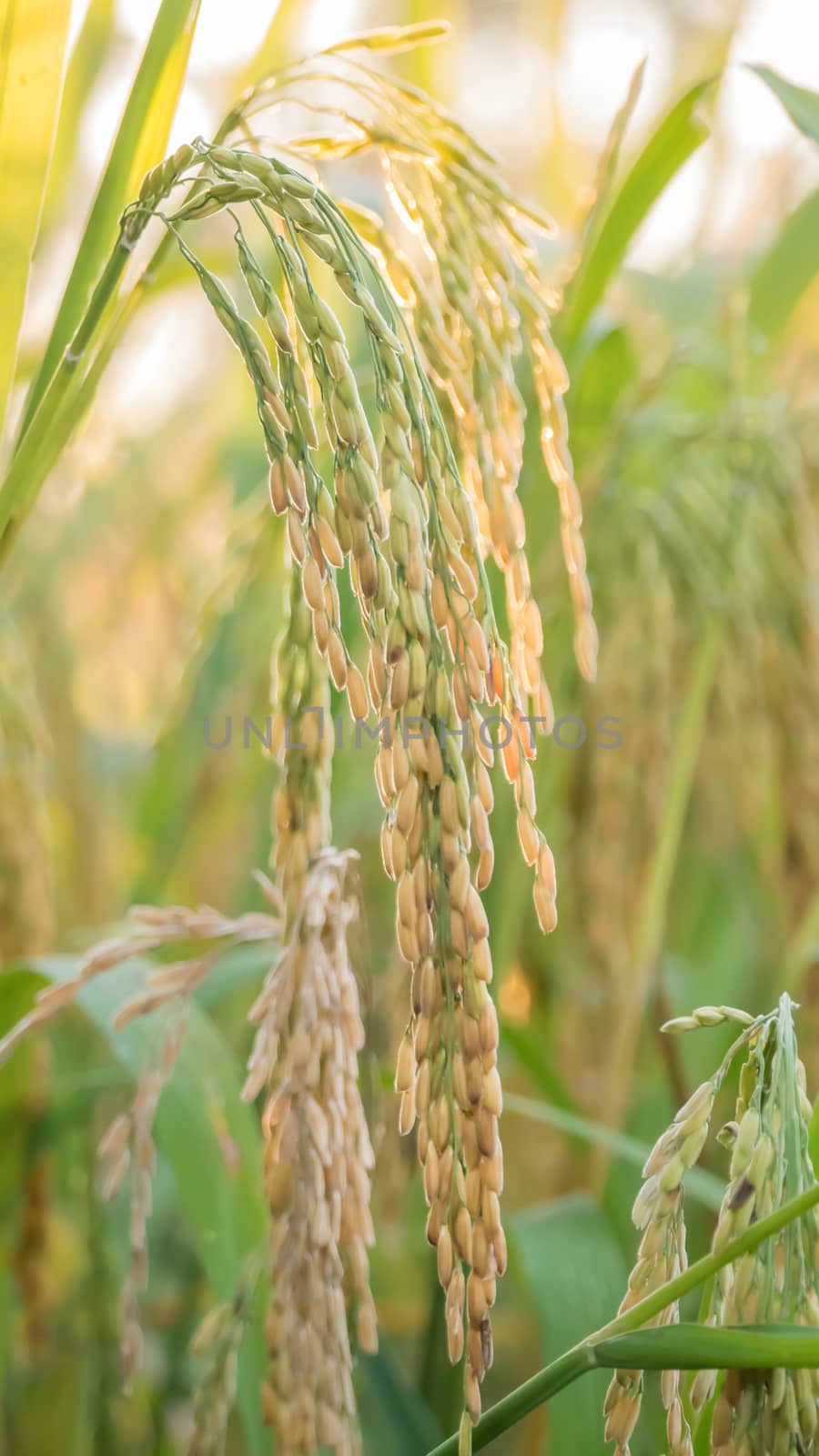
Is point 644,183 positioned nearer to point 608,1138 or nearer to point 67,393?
point 67,393

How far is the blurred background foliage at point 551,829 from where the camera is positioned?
2.45 ft

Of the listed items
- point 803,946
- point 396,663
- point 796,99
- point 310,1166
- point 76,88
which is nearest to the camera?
point 396,663

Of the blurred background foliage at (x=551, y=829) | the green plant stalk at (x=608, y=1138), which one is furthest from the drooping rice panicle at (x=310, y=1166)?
the green plant stalk at (x=608, y=1138)

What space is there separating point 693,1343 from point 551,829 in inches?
25.0

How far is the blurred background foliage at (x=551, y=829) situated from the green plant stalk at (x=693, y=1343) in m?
0.24

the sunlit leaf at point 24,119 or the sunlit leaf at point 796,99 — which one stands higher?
the sunlit leaf at point 796,99

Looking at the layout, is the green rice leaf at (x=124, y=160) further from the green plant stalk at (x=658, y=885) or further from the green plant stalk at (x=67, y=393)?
the green plant stalk at (x=658, y=885)

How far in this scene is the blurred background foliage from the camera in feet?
2.45

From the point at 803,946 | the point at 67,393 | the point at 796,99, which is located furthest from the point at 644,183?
the point at 803,946

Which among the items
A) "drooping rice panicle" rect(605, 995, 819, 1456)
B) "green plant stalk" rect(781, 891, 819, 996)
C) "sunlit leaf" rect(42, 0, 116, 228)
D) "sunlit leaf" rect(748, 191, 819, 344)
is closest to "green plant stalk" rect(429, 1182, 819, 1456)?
"drooping rice panicle" rect(605, 995, 819, 1456)

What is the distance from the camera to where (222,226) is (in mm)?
2248

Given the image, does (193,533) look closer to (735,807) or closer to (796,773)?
(735,807)

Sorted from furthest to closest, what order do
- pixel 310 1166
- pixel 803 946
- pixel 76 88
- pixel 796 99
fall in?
1. pixel 76 88
2. pixel 803 946
3. pixel 796 99
4. pixel 310 1166

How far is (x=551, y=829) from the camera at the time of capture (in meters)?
1.04
